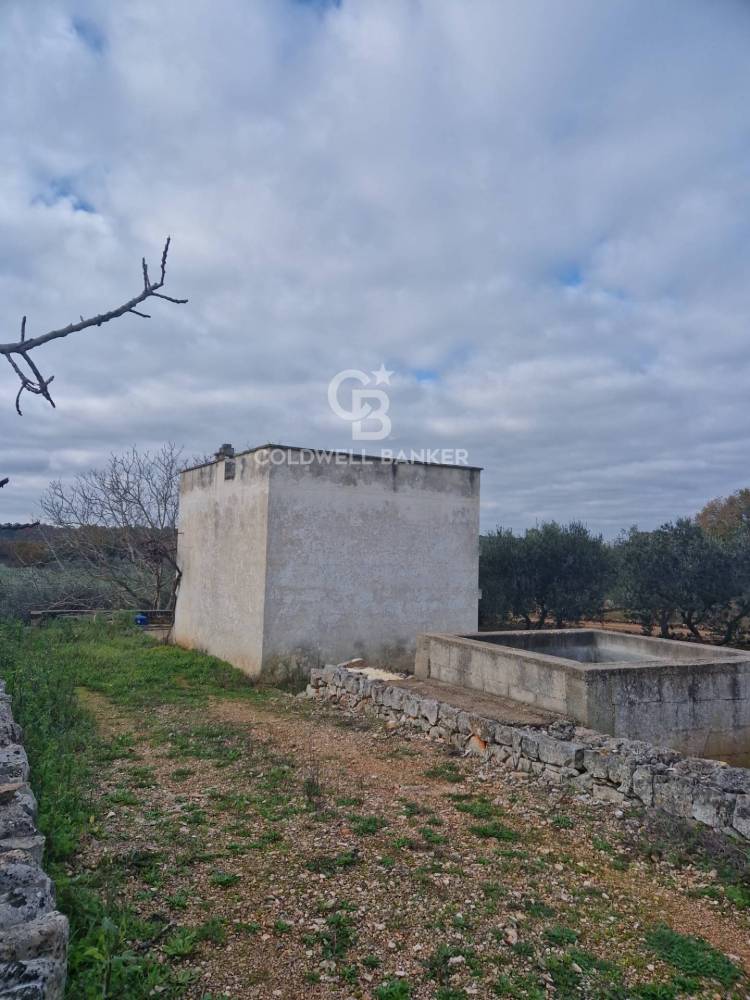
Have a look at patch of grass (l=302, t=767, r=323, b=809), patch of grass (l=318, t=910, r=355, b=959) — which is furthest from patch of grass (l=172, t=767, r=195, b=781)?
patch of grass (l=318, t=910, r=355, b=959)

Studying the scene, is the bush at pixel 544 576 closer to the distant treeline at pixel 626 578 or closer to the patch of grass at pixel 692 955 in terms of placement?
the distant treeline at pixel 626 578

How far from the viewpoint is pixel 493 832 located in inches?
193

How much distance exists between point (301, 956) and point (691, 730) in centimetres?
615

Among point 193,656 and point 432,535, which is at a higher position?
point 432,535

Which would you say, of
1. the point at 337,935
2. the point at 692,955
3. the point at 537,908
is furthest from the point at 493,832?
the point at 337,935

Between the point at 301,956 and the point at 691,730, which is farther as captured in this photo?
the point at 691,730

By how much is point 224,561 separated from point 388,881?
1024cm

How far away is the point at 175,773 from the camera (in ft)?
20.2

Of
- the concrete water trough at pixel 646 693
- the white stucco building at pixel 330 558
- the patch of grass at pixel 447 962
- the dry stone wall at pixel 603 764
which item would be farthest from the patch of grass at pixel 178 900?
the white stucco building at pixel 330 558

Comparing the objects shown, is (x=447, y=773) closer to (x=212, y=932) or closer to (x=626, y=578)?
(x=212, y=932)

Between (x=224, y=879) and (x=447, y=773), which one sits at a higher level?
(x=224, y=879)

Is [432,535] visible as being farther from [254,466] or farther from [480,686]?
[480,686]

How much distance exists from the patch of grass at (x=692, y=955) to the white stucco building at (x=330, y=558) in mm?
8836

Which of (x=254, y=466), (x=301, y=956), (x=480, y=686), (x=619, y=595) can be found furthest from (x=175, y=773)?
(x=619, y=595)
